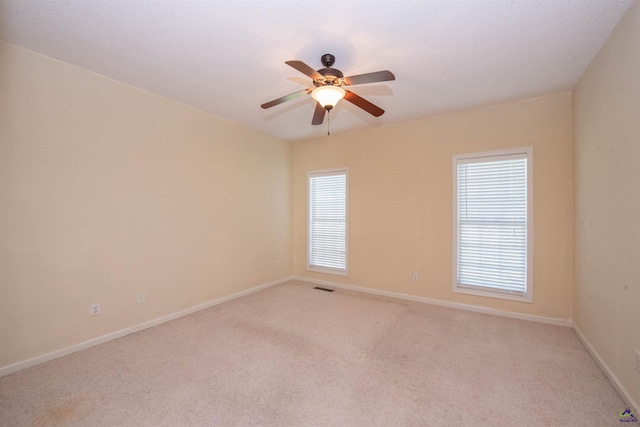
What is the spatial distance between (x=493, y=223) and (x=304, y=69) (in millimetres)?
2980

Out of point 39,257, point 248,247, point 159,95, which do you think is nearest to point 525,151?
point 248,247

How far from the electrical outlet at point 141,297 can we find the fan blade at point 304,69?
2.83 m

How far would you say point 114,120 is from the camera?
2.79m

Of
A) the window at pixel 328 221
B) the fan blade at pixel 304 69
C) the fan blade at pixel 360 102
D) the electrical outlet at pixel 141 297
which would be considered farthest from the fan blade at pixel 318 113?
the electrical outlet at pixel 141 297

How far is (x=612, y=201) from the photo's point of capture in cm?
207

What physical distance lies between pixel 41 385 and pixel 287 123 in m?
3.70

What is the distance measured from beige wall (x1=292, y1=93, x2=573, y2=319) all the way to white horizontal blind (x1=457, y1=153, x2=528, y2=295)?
0.46 ft

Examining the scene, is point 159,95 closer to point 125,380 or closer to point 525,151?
point 125,380

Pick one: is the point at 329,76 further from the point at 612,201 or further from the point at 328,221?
the point at 328,221

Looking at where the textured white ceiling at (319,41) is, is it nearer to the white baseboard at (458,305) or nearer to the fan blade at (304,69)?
→ the fan blade at (304,69)

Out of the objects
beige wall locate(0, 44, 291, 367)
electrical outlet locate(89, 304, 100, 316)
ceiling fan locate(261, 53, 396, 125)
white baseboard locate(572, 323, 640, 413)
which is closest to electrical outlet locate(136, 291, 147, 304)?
beige wall locate(0, 44, 291, 367)

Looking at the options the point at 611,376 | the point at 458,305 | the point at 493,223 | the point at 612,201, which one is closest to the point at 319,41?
the point at 612,201

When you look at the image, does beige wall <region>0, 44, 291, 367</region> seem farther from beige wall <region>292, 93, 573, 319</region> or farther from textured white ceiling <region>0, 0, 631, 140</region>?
beige wall <region>292, 93, 573, 319</region>

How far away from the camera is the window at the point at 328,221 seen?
472cm
